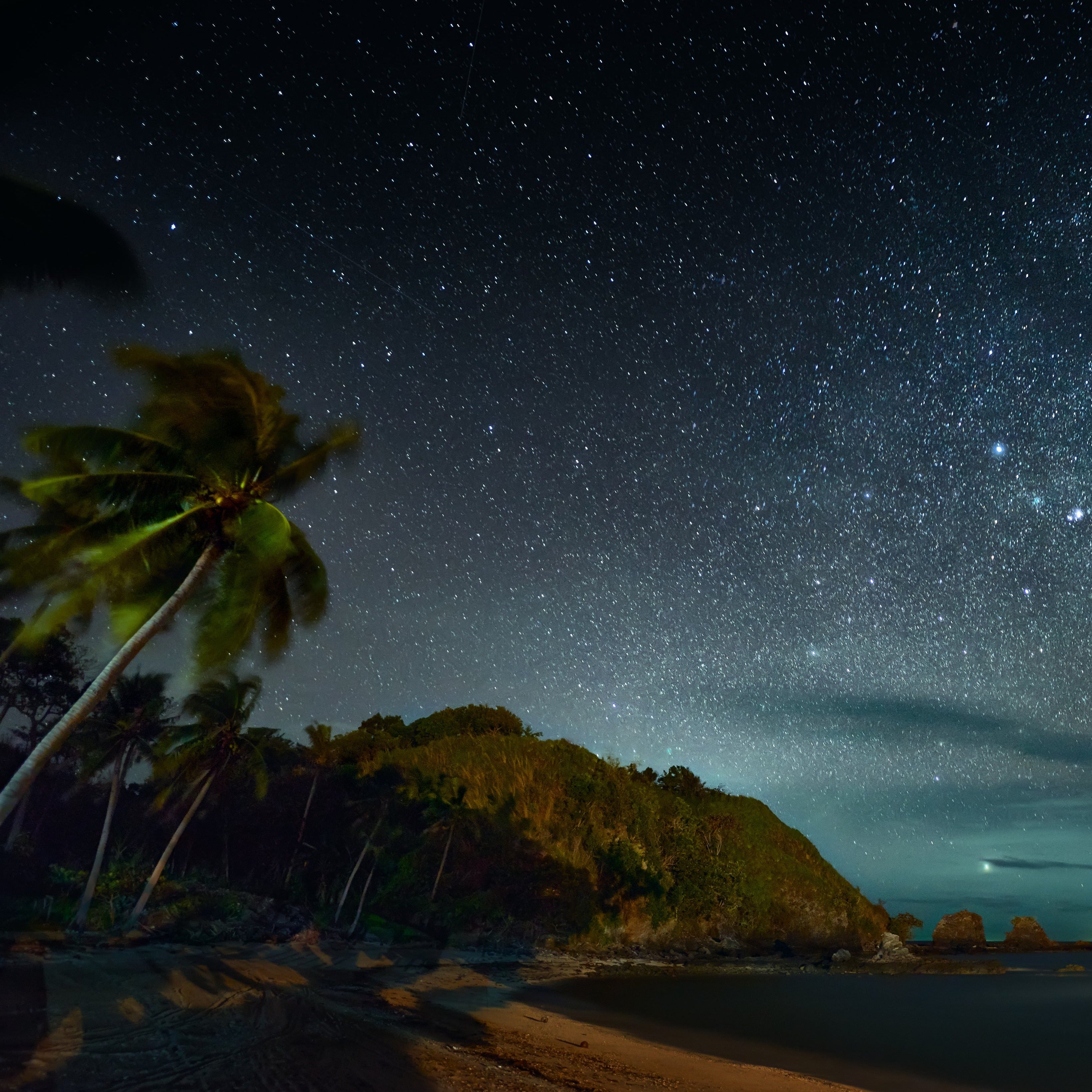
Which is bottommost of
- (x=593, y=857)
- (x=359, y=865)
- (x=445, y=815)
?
(x=359, y=865)

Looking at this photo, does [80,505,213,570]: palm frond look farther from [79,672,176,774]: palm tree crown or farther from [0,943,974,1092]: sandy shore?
[79,672,176,774]: palm tree crown

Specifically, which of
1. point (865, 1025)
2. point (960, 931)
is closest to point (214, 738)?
point (865, 1025)

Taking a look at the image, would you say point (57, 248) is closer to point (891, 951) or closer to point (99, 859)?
point (99, 859)

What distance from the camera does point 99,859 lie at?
2614 cm

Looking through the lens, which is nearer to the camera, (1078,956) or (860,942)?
(860,942)

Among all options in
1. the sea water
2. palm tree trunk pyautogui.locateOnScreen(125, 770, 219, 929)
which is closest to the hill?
palm tree trunk pyautogui.locateOnScreen(125, 770, 219, 929)

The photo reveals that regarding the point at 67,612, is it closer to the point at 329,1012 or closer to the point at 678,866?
the point at 329,1012

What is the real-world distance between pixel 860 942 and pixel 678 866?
28841mm

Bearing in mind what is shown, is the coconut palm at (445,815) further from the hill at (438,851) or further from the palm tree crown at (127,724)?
the palm tree crown at (127,724)

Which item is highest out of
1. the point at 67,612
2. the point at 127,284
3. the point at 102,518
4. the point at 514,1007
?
the point at 127,284

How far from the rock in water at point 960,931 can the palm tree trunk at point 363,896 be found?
9852cm

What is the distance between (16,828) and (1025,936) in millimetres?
144923

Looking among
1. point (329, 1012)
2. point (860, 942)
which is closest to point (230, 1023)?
point (329, 1012)

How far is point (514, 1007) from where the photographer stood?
865 inches
